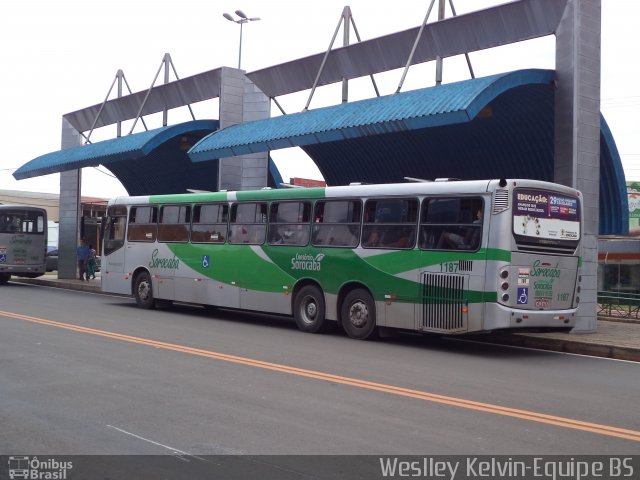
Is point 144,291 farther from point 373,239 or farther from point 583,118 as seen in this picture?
point 583,118

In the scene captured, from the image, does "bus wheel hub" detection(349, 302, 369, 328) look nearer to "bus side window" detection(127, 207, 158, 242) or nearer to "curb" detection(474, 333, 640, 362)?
"curb" detection(474, 333, 640, 362)

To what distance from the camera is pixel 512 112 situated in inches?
772

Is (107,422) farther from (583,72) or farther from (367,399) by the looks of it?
(583,72)

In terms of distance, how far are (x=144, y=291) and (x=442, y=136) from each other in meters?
9.12

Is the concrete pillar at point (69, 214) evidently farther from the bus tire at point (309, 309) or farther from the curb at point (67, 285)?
the bus tire at point (309, 309)

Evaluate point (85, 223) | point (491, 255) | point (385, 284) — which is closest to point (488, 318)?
point (491, 255)

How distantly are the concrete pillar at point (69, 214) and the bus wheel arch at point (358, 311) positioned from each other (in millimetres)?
20369

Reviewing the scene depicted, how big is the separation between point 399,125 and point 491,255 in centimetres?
525

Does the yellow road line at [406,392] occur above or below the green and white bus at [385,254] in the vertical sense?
below

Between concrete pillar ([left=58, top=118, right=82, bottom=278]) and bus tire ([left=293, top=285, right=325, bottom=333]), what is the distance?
1915 centimetres

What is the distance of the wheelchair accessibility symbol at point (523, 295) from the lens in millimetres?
13570

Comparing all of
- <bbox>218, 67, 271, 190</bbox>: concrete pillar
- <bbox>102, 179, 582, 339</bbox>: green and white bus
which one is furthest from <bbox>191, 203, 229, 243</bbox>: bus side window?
<bbox>218, 67, 271, 190</bbox>: concrete pillar

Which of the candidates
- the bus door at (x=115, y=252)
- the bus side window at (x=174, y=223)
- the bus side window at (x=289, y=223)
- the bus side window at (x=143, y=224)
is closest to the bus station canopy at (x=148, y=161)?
the bus door at (x=115, y=252)

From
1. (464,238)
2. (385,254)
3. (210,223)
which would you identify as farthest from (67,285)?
(464,238)
